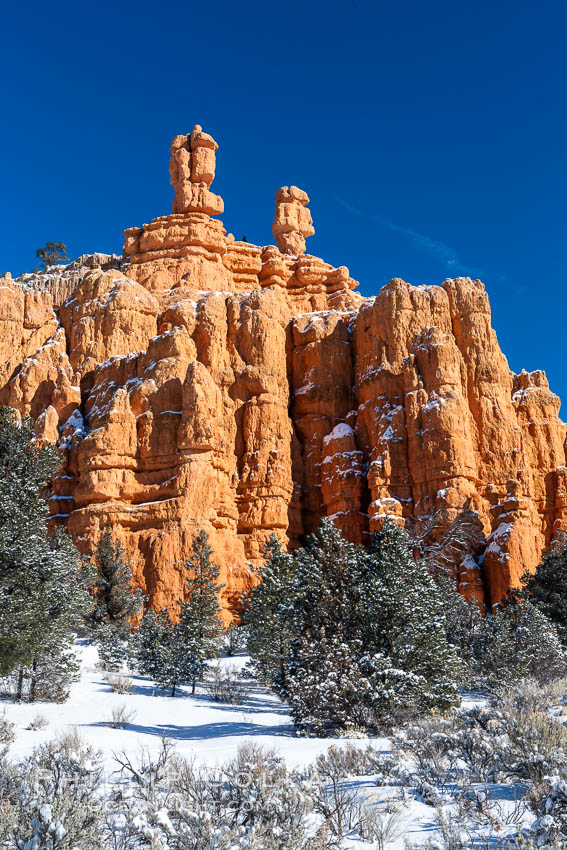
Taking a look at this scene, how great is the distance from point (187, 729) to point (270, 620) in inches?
413

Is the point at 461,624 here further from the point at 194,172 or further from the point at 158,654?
the point at 194,172

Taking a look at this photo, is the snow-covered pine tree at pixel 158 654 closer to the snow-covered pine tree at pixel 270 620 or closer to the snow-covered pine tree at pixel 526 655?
the snow-covered pine tree at pixel 270 620

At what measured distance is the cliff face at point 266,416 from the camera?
46.8 meters

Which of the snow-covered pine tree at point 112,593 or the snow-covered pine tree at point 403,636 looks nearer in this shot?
the snow-covered pine tree at point 403,636

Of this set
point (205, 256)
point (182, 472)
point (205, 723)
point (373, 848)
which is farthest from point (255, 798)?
point (205, 256)

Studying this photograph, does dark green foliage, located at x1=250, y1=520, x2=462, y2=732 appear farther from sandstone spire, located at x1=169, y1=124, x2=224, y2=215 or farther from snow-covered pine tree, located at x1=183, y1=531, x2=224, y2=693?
sandstone spire, located at x1=169, y1=124, x2=224, y2=215

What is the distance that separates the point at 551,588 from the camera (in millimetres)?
32406

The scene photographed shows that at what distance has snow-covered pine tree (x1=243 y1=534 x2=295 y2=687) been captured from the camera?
2388 centimetres

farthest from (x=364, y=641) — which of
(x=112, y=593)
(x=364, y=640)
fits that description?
(x=112, y=593)

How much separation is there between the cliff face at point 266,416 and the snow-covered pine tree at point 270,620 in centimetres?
1690

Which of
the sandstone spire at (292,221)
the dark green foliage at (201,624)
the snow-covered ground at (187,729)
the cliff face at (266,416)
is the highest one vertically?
the sandstone spire at (292,221)

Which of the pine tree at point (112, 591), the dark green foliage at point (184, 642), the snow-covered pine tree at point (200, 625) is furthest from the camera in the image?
the pine tree at point (112, 591)

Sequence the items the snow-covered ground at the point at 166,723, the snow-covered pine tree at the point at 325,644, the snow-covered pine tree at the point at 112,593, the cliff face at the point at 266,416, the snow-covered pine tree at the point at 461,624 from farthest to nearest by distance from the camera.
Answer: the cliff face at the point at 266,416 → the snow-covered pine tree at the point at 112,593 → the snow-covered pine tree at the point at 461,624 → the snow-covered pine tree at the point at 325,644 → the snow-covered ground at the point at 166,723

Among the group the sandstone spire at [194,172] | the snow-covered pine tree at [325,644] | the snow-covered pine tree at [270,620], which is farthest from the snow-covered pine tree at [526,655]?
the sandstone spire at [194,172]
